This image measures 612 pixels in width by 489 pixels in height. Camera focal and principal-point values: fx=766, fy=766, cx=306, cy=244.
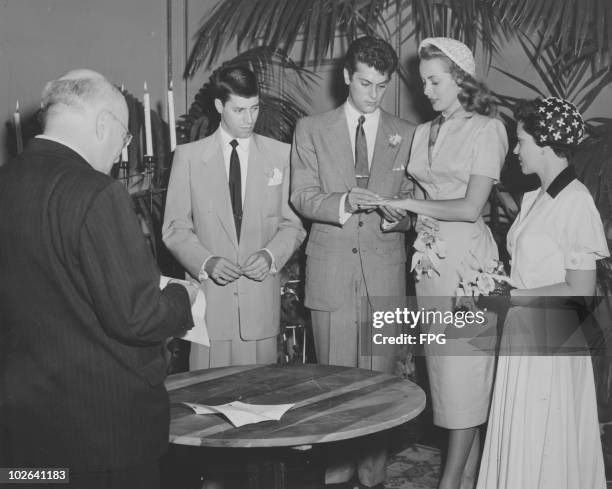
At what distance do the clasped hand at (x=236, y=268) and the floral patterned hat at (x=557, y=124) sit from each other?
128 centimetres

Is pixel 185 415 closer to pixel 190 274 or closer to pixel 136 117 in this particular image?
pixel 190 274

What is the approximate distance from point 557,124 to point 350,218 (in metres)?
1.03

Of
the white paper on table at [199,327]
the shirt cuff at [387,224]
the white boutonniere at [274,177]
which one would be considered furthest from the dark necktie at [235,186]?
the white paper on table at [199,327]

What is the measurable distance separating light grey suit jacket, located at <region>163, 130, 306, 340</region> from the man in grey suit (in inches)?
5.7

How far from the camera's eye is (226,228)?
11.4 ft

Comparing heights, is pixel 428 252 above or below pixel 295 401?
above

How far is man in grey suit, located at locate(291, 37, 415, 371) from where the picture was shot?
3.43m

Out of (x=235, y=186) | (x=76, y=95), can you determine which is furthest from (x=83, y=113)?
(x=235, y=186)

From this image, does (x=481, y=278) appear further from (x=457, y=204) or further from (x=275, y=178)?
(x=275, y=178)

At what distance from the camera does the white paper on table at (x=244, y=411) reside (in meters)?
2.14

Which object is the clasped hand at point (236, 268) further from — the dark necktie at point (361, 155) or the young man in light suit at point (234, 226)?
the dark necktie at point (361, 155)

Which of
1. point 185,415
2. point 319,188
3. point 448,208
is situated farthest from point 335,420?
point 319,188

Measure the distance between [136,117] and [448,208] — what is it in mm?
2157

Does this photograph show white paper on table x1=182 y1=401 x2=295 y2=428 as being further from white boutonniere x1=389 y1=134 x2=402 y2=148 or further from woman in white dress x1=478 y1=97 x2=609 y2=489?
white boutonniere x1=389 y1=134 x2=402 y2=148
